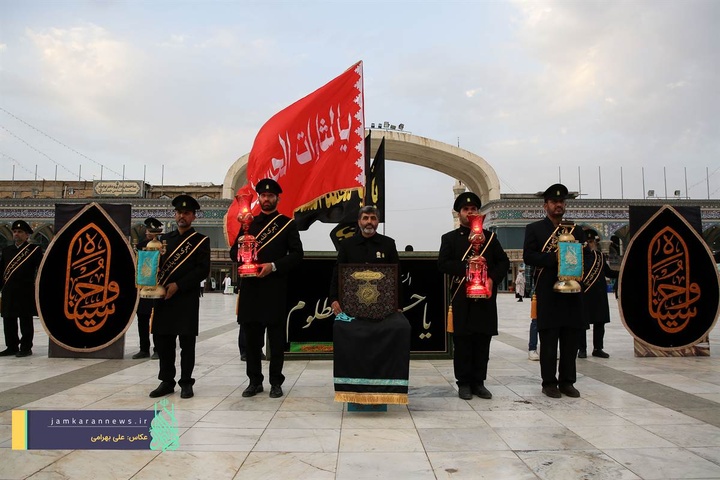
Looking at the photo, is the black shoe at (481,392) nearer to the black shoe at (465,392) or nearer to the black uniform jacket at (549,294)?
the black shoe at (465,392)

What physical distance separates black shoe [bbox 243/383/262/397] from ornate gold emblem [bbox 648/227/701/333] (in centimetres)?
510

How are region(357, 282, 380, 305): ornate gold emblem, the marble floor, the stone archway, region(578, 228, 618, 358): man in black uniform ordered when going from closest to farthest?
the marble floor < region(357, 282, 380, 305): ornate gold emblem < region(578, 228, 618, 358): man in black uniform < the stone archway

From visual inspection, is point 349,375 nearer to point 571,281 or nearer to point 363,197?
point 571,281

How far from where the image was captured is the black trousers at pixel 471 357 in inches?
175

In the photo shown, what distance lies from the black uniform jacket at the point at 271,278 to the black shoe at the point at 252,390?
1.83ft

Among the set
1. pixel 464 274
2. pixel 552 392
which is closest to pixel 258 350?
pixel 464 274

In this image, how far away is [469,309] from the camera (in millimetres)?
4422

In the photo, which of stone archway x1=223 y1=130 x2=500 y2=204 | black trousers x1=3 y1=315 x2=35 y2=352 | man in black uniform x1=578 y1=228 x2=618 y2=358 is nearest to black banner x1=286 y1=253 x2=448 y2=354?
man in black uniform x1=578 y1=228 x2=618 y2=358

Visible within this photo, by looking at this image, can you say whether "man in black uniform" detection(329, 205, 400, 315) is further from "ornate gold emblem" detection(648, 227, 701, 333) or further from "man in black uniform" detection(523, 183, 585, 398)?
"ornate gold emblem" detection(648, 227, 701, 333)

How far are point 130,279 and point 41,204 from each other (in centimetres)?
3464

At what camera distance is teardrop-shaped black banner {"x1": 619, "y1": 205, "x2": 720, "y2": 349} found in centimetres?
659

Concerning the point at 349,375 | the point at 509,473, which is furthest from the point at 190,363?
the point at 509,473

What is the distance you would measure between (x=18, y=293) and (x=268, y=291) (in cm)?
440

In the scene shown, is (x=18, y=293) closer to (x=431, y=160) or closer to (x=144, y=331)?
(x=144, y=331)
